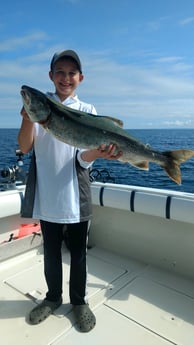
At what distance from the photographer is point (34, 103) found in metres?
2.12

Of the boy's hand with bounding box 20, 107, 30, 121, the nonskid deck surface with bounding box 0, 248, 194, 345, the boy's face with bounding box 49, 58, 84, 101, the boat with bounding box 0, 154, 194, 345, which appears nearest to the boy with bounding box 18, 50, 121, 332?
the boy's face with bounding box 49, 58, 84, 101

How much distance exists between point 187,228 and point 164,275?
2.07 feet

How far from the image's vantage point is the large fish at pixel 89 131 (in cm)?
214

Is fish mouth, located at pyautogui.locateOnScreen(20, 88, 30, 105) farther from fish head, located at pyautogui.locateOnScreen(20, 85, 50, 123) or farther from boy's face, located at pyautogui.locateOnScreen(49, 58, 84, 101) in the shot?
boy's face, located at pyautogui.locateOnScreen(49, 58, 84, 101)

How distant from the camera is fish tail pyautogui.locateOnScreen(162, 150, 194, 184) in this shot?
101 inches

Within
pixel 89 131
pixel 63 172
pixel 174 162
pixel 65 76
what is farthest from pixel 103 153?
pixel 65 76

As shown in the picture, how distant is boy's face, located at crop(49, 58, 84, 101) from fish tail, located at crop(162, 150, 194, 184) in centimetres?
96

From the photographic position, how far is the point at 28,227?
14.4 feet

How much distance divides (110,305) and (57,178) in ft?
4.81

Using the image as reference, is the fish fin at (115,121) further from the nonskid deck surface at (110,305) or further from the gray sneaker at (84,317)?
the nonskid deck surface at (110,305)

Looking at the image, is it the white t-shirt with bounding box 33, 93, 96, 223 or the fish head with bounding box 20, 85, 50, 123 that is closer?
the fish head with bounding box 20, 85, 50, 123

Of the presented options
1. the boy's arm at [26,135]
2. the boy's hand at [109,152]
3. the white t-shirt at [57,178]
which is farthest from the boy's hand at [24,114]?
the boy's hand at [109,152]

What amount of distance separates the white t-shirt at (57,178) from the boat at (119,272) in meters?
1.05

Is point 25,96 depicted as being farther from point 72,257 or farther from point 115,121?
point 72,257
